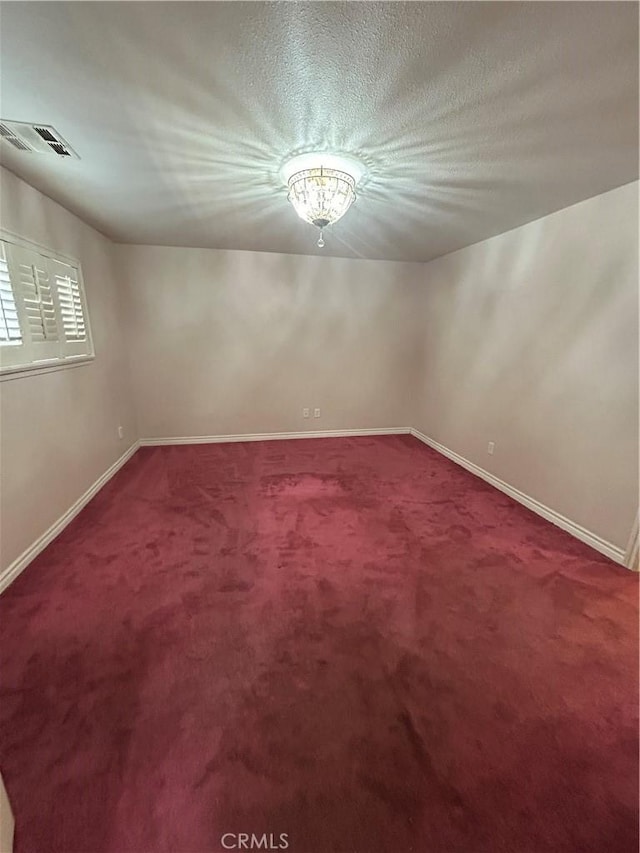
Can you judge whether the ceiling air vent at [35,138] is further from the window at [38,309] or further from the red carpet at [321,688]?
the red carpet at [321,688]

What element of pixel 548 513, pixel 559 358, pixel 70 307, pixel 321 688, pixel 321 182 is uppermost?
pixel 321 182

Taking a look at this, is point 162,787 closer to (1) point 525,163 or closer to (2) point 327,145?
(2) point 327,145

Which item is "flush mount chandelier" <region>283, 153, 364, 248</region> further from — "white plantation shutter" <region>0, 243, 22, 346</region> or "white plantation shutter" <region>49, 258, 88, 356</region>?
"white plantation shutter" <region>49, 258, 88, 356</region>

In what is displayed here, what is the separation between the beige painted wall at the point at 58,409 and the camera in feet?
6.82

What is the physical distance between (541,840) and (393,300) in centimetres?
442

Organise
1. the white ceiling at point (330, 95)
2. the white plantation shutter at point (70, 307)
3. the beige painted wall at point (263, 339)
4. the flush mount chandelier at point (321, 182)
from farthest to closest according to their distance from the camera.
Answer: the beige painted wall at point (263, 339), the white plantation shutter at point (70, 307), the flush mount chandelier at point (321, 182), the white ceiling at point (330, 95)

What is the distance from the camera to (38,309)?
2365mm

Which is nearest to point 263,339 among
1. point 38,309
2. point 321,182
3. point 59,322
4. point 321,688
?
point 59,322

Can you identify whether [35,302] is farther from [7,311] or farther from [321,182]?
[321,182]

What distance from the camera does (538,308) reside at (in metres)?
2.78

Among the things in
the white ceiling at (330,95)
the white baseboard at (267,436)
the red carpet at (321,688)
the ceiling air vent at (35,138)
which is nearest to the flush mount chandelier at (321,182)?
the white ceiling at (330,95)

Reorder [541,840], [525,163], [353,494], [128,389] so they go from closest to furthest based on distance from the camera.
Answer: [541,840] → [525,163] → [353,494] → [128,389]

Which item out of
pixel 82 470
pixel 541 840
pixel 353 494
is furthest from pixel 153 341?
pixel 541 840

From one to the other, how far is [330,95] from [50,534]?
2.95 metres
